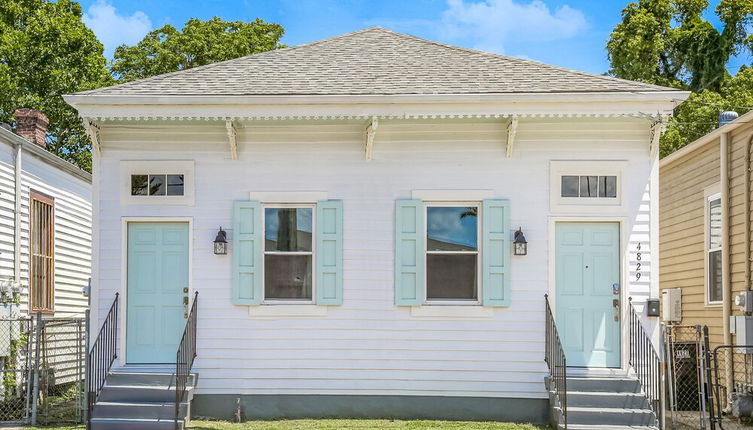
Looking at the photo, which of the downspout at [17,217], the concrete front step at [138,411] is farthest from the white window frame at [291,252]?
the downspout at [17,217]

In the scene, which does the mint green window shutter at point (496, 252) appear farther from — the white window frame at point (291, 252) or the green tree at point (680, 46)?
the green tree at point (680, 46)

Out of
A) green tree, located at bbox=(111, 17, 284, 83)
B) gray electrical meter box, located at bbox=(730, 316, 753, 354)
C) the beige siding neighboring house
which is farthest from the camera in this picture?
green tree, located at bbox=(111, 17, 284, 83)

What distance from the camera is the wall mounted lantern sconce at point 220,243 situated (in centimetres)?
1087

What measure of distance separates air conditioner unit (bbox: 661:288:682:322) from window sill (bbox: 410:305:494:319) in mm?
4739

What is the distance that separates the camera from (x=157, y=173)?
11.1 meters

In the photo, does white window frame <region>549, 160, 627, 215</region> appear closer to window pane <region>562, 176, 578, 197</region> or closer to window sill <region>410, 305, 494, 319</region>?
window pane <region>562, 176, 578, 197</region>

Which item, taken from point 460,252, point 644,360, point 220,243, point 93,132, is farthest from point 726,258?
point 93,132

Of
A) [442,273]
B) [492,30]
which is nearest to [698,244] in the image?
[442,273]

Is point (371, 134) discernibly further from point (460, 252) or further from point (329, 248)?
point (460, 252)

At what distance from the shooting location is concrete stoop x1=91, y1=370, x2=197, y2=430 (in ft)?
32.6

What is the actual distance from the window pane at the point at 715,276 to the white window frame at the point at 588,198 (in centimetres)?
303

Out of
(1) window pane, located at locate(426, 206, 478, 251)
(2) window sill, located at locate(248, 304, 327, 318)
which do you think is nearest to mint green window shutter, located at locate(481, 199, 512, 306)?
(1) window pane, located at locate(426, 206, 478, 251)

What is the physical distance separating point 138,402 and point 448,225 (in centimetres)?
427

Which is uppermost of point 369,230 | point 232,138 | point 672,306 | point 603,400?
point 232,138
